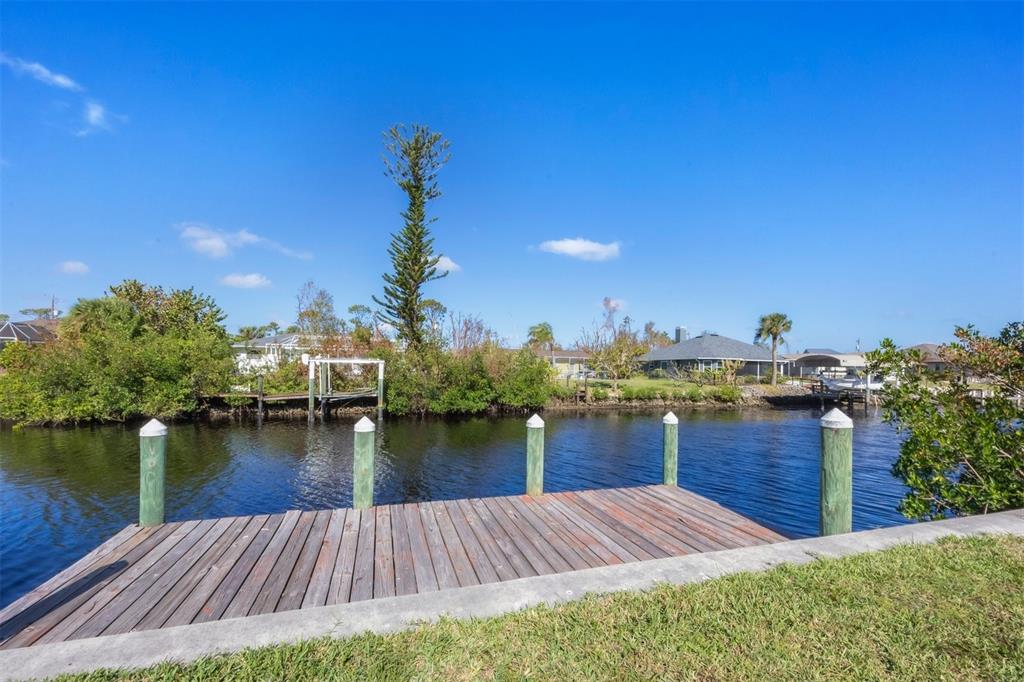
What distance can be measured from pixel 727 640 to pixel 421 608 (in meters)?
1.47

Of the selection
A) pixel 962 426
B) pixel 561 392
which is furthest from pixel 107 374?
pixel 962 426

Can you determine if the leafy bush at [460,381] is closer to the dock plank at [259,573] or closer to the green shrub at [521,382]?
the green shrub at [521,382]

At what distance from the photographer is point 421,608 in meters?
2.36

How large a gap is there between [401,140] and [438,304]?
14.0m

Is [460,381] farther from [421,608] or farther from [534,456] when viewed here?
[421,608]

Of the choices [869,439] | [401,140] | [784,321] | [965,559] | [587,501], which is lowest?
[869,439]

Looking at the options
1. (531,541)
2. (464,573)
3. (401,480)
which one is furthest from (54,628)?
(401,480)

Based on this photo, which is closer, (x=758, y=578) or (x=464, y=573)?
(x=758, y=578)

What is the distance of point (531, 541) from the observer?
3734 millimetres

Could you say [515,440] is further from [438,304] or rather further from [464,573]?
[438,304]

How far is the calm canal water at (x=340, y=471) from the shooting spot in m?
7.62

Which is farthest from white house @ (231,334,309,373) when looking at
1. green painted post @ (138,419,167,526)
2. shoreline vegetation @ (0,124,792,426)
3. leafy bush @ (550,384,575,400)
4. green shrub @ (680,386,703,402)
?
green shrub @ (680,386,703,402)

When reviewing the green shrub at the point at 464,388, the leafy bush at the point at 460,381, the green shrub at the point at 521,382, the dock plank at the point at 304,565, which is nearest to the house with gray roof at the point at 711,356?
the green shrub at the point at 521,382

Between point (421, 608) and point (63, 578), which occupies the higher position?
point (421, 608)
